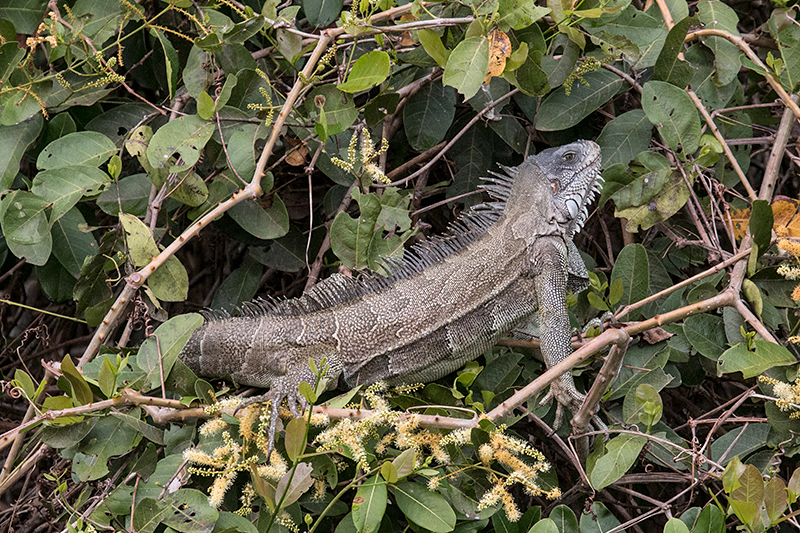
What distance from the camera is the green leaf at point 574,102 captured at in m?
2.81

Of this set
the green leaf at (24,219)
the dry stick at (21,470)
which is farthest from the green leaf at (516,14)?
the dry stick at (21,470)

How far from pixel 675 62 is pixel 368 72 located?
3.76ft

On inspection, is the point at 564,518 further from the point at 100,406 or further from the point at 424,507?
the point at 100,406

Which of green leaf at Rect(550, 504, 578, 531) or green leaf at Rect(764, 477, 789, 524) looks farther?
green leaf at Rect(550, 504, 578, 531)

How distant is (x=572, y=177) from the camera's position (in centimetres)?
296

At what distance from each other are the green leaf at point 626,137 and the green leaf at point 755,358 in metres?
0.88

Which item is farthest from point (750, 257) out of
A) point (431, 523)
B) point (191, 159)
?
point (191, 159)

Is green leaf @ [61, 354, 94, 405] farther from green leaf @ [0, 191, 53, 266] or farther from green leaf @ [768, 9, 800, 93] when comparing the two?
green leaf @ [768, 9, 800, 93]

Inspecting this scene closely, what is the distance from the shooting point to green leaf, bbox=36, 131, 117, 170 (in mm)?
2555

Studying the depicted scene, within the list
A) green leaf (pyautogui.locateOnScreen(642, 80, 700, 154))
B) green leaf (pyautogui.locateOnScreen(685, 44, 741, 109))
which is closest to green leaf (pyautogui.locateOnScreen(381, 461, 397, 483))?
green leaf (pyautogui.locateOnScreen(642, 80, 700, 154))

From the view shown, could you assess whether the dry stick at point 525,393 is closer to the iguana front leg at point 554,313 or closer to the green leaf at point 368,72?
the iguana front leg at point 554,313

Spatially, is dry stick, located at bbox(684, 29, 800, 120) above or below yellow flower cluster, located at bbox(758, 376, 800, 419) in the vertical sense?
above

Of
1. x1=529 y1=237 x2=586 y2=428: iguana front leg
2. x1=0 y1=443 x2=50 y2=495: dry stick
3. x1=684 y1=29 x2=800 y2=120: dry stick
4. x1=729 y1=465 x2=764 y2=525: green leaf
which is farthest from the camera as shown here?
x1=529 y1=237 x2=586 y2=428: iguana front leg

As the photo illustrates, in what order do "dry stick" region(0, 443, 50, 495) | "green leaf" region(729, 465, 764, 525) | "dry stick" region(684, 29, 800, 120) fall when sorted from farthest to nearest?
"dry stick" region(684, 29, 800, 120) < "dry stick" region(0, 443, 50, 495) < "green leaf" region(729, 465, 764, 525)
